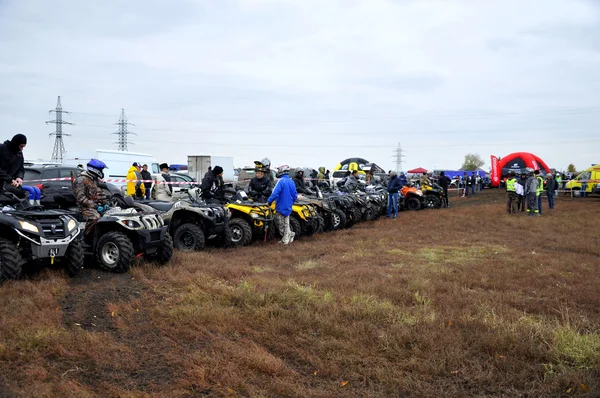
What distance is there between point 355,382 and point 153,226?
456 cm

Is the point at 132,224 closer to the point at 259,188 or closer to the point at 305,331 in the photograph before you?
the point at 305,331

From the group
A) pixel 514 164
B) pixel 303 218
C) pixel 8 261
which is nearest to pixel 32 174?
pixel 303 218

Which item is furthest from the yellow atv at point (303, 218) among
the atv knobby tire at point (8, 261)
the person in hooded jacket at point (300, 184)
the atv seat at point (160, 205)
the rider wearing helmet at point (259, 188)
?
the atv knobby tire at point (8, 261)

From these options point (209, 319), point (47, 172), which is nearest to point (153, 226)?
point (209, 319)

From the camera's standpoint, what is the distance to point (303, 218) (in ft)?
38.7

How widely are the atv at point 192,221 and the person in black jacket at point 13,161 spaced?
7.63 feet

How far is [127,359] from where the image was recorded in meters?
Result: 4.23

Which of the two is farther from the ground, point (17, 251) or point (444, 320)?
point (17, 251)

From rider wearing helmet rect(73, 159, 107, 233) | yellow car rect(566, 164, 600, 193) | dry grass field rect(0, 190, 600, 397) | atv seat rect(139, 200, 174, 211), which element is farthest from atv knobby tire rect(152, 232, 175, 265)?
yellow car rect(566, 164, 600, 193)

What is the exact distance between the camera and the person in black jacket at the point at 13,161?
7449mm

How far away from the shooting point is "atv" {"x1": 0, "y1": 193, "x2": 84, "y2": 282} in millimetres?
6043

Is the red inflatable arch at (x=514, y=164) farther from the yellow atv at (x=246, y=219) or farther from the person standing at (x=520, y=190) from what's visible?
the yellow atv at (x=246, y=219)

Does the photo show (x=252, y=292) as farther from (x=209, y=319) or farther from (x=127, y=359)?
(x=127, y=359)

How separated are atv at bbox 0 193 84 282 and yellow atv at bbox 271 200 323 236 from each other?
5353 mm
